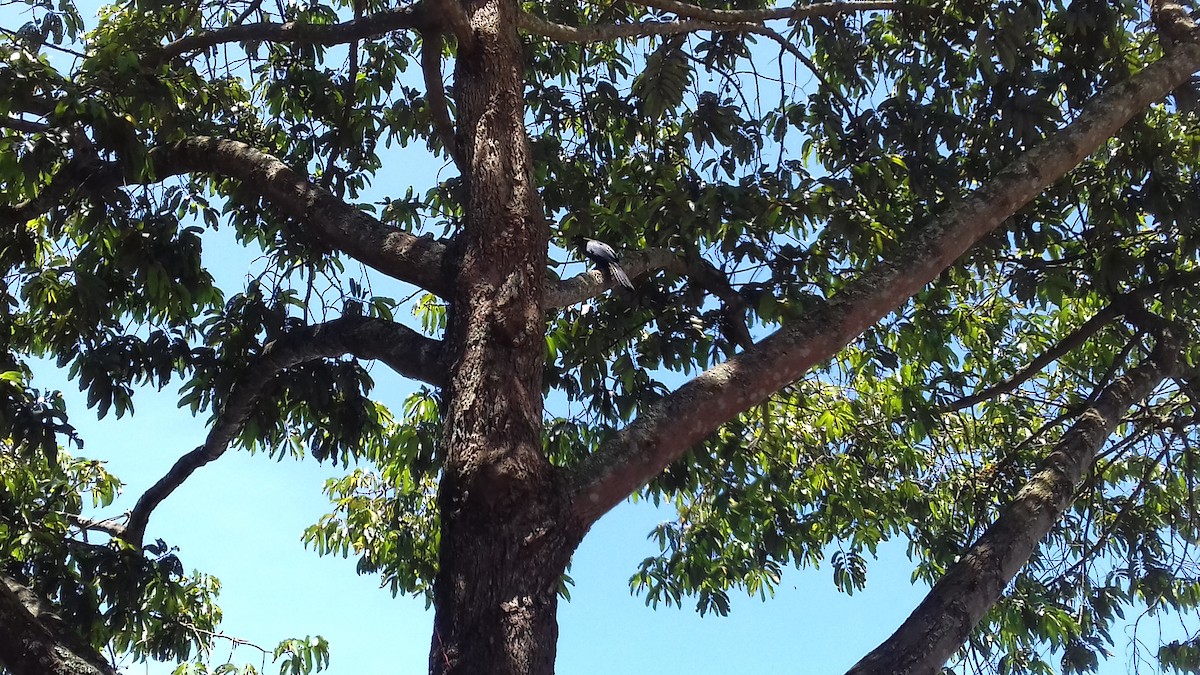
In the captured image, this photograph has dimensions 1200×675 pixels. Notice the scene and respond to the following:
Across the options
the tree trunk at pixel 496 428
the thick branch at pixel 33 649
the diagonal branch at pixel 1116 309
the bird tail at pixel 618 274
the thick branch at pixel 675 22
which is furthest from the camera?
the diagonal branch at pixel 1116 309

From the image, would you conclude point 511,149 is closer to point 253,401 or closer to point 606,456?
point 606,456

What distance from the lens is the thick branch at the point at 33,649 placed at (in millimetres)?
2895

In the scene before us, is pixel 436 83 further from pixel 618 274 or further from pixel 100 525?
pixel 100 525

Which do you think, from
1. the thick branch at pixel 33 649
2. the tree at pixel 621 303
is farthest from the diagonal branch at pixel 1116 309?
the thick branch at pixel 33 649

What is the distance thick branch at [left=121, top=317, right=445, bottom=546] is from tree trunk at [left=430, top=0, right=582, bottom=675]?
9.7 inches

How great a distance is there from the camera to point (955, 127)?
5.45 meters

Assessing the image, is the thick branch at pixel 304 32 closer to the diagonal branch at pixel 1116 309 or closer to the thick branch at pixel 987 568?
the thick branch at pixel 987 568

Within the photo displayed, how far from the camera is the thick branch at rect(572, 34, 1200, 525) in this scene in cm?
299

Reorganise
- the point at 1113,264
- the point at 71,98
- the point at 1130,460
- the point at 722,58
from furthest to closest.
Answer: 1. the point at 1130,460
2. the point at 722,58
3. the point at 1113,264
4. the point at 71,98

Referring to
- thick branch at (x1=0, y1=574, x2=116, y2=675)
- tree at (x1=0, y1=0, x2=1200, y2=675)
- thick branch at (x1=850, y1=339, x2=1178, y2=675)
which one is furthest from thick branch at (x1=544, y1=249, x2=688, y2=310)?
thick branch at (x1=0, y1=574, x2=116, y2=675)

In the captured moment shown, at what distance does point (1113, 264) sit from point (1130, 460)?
83.1 inches

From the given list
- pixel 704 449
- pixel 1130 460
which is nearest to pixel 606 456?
pixel 704 449

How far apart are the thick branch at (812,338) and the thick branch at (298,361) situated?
2.36ft

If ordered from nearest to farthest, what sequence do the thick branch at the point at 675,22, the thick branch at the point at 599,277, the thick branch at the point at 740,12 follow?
the thick branch at the point at 599,277 → the thick branch at the point at 675,22 → the thick branch at the point at 740,12
